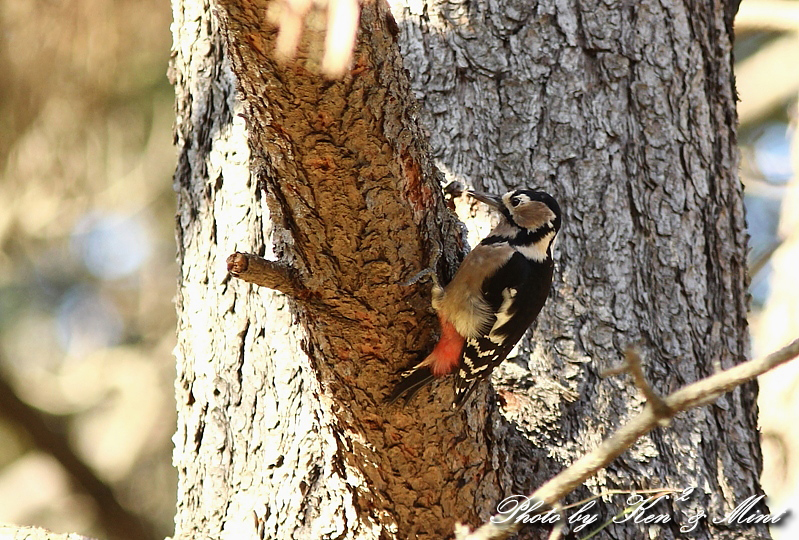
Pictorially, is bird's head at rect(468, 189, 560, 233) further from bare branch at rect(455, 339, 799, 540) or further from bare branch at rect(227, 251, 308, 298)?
bare branch at rect(455, 339, 799, 540)

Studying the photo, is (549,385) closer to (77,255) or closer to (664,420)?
(664,420)

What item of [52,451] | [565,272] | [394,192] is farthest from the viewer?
[52,451]

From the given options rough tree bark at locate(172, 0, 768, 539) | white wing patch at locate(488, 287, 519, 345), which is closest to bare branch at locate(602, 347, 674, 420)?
rough tree bark at locate(172, 0, 768, 539)

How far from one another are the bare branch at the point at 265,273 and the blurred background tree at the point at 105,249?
2.59 m

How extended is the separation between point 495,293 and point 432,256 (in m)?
0.86

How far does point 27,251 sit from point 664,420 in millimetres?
5584

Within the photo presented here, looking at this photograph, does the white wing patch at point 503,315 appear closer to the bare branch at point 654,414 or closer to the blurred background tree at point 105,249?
the bare branch at point 654,414

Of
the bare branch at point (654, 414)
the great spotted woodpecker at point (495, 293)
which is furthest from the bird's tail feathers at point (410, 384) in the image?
the bare branch at point (654, 414)

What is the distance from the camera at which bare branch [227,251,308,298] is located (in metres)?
1.96

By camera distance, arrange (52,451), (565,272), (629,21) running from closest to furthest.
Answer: (565,272)
(629,21)
(52,451)

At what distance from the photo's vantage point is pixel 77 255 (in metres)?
6.99

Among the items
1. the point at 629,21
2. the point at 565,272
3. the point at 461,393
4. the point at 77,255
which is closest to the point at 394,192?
the point at 461,393

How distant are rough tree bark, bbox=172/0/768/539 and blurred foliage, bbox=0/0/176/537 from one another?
1.10 m

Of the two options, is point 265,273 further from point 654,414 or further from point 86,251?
point 86,251
